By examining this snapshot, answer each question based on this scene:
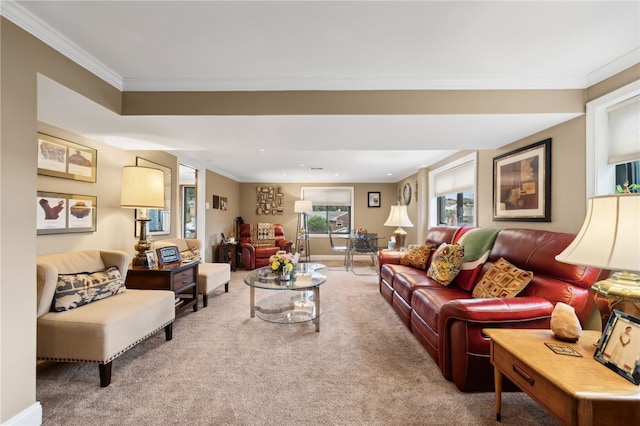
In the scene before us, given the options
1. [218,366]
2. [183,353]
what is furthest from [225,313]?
[218,366]

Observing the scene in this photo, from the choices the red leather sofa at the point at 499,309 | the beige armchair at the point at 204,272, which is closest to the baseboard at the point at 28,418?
the beige armchair at the point at 204,272

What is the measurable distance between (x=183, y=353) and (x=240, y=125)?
2.09 meters

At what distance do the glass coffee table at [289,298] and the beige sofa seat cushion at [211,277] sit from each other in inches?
23.9

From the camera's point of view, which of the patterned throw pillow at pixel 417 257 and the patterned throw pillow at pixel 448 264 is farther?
the patterned throw pillow at pixel 417 257

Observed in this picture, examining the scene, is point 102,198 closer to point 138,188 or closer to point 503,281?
point 138,188

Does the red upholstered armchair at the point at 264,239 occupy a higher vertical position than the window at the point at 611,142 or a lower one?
lower

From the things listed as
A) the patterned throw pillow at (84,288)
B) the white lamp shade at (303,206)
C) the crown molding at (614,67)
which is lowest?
the patterned throw pillow at (84,288)

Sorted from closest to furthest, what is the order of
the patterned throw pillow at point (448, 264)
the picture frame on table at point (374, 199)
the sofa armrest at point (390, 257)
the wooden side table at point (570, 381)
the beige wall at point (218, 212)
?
the wooden side table at point (570, 381) → the patterned throw pillow at point (448, 264) → the sofa armrest at point (390, 257) → the beige wall at point (218, 212) → the picture frame on table at point (374, 199)

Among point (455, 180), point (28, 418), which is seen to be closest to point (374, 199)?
point (455, 180)

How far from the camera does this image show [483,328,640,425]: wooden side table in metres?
1.07

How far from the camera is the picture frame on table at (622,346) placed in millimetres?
1132

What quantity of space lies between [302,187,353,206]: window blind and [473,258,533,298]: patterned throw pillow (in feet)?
18.2

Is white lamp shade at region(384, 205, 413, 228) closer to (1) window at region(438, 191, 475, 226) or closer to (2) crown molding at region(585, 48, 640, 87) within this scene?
(1) window at region(438, 191, 475, 226)

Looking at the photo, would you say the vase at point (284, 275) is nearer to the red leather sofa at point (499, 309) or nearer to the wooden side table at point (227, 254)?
the red leather sofa at point (499, 309)
